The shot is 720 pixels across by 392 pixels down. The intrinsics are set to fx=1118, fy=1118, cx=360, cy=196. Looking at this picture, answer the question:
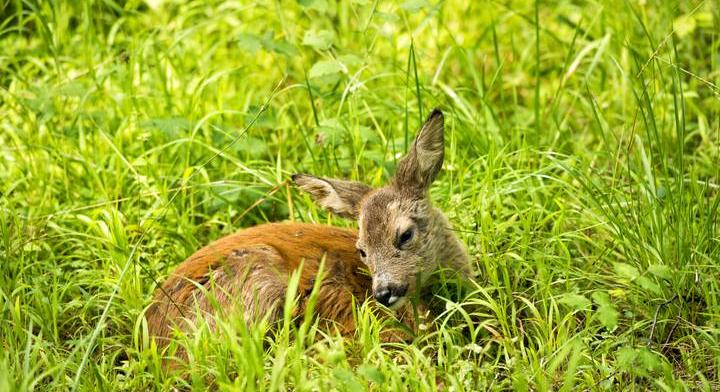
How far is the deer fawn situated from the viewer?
196 inches

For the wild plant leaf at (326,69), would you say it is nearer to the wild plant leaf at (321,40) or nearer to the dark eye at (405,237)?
the wild plant leaf at (321,40)

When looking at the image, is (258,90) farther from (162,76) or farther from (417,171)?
(417,171)

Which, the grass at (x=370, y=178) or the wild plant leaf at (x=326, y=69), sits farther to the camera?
the wild plant leaf at (x=326, y=69)

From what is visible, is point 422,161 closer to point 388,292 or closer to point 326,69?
point 388,292

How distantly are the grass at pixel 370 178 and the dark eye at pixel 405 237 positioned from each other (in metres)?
0.40

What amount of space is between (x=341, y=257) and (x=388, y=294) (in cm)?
50

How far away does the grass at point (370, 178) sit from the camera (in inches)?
176

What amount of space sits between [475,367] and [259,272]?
3.96ft

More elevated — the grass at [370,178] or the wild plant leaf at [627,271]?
the wild plant leaf at [627,271]

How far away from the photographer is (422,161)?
207 inches

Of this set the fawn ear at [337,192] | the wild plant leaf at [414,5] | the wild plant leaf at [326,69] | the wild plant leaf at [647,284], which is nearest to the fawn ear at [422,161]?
the fawn ear at [337,192]

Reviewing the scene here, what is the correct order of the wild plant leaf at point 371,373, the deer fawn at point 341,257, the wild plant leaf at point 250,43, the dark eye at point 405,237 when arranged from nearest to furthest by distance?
the wild plant leaf at point 371,373
the deer fawn at point 341,257
the dark eye at point 405,237
the wild plant leaf at point 250,43

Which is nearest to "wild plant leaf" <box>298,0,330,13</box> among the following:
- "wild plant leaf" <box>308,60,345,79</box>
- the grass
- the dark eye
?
the grass

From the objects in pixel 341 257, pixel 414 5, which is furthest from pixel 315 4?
pixel 341 257
